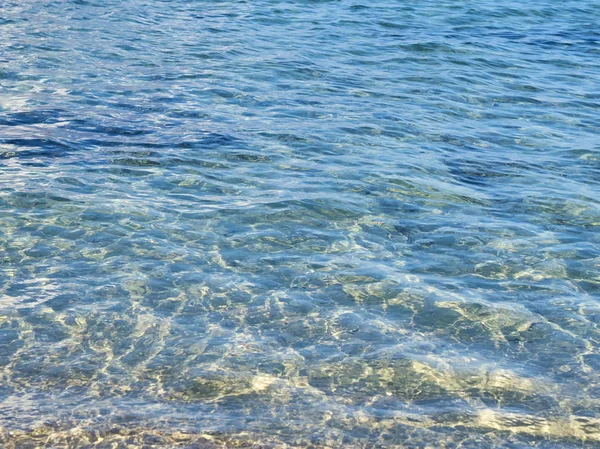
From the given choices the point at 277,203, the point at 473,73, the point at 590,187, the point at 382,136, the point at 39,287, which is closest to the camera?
the point at 39,287

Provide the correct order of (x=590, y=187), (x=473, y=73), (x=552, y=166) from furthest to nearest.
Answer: (x=473, y=73), (x=552, y=166), (x=590, y=187)

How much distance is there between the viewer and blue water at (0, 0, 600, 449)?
Answer: 19.3 ft

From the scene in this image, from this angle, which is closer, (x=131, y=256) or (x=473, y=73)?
(x=131, y=256)

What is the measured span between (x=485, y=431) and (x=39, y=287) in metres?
4.08

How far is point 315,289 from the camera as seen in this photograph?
7594 millimetres

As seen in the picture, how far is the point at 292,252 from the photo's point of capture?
8.33 meters

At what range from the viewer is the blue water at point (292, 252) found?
5.89 metres

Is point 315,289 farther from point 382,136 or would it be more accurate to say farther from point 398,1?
point 398,1

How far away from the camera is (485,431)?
572cm

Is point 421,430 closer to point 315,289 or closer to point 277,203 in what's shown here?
point 315,289

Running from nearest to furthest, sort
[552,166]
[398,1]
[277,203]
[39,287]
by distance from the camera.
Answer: [39,287] < [277,203] < [552,166] < [398,1]

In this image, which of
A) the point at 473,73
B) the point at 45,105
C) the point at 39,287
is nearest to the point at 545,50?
the point at 473,73

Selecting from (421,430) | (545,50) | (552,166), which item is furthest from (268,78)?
(421,430)

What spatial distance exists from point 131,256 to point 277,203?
202 cm
